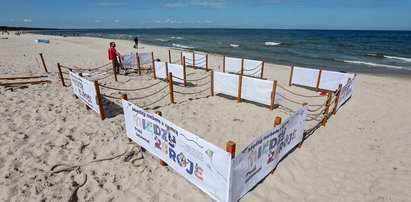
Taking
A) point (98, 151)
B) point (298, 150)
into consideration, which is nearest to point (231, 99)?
point (298, 150)

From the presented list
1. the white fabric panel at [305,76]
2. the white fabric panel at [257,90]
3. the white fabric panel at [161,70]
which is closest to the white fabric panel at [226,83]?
the white fabric panel at [257,90]

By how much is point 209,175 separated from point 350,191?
311 cm

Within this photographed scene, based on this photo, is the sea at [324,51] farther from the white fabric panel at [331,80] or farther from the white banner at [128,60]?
the white banner at [128,60]

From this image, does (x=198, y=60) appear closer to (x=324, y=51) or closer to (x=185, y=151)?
(x=185, y=151)

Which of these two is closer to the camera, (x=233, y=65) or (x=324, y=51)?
(x=233, y=65)

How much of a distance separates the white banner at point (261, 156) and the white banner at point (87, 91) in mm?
5016

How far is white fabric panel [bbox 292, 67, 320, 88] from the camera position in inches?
416

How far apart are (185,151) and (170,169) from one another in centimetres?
104

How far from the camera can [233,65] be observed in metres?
13.7

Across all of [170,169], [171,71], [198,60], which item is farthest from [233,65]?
[170,169]

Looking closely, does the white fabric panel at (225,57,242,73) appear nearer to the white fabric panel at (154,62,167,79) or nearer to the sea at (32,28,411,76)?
the white fabric panel at (154,62,167,79)

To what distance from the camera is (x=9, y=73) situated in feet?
38.0

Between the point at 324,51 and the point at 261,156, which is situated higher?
the point at 261,156

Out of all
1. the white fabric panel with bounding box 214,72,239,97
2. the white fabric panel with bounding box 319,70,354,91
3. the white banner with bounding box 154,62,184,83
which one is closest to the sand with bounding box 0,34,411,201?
the white fabric panel with bounding box 214,72,239,97
